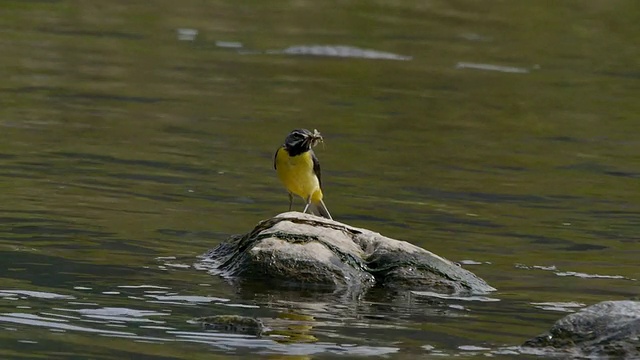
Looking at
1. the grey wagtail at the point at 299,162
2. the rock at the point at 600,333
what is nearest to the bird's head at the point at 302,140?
the grey wagtail at the point at 299,162

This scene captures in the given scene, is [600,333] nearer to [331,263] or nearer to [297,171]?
[331,263]

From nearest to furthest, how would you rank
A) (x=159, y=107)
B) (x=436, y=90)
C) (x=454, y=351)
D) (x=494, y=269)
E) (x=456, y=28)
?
1. (x=454, y=351)
2. (x=494, y=269)
3. (x=159, y=107)
4. (x=436, y=90)
5. (x=456, y=28)

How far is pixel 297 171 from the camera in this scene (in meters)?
14.2

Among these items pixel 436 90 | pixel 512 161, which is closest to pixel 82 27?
pixel 436 90

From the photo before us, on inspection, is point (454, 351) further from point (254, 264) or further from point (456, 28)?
point (456, 28)

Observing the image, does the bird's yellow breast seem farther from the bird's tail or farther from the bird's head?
the bird's tail

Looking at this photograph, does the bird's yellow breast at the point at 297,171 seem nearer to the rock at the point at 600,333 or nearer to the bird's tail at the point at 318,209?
the bird's tail at the point at 318,209

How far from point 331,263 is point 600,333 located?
9.69 feet

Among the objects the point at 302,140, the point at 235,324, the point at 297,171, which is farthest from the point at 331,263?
the point at 235,324

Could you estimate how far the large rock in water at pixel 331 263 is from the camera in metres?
13.1

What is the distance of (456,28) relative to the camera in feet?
112

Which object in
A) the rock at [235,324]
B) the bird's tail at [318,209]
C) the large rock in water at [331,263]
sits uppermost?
the bird's tail at [318,209]

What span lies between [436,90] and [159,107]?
5538 mm

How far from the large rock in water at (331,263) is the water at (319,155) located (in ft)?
0.90
